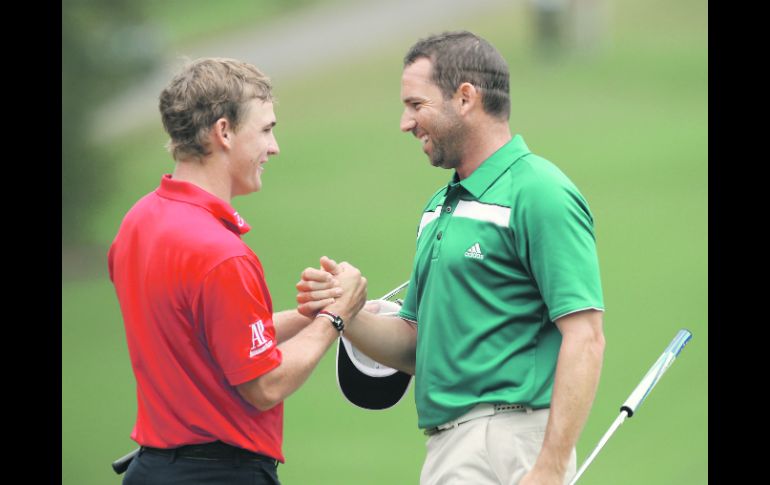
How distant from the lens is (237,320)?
8.66 ft

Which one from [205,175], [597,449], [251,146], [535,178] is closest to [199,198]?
[205,175]

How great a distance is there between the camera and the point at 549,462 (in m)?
2.62

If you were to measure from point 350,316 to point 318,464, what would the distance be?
5.12m

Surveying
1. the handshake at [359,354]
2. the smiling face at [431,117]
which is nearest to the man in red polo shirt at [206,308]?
the handshake at [359,354]

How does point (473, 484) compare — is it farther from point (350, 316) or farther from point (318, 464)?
point (318, 464)

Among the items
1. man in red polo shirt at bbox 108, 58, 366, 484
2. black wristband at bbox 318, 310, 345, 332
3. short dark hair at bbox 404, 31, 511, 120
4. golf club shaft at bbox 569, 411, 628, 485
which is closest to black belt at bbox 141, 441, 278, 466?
man in red polo shirt at bbox 108, 58, 366, 484

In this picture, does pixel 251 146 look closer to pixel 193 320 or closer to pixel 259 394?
pixel 193 320

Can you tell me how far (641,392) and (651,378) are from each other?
98 mm

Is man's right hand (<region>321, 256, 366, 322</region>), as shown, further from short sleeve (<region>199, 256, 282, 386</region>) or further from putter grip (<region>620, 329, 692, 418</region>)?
putter grip (<region>620, 329, 692, 418</region>)

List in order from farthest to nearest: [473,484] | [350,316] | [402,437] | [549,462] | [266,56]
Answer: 1. [266,56]
2. [402,437]
3. [350,316]
4. [473,484]
5. [549,462]

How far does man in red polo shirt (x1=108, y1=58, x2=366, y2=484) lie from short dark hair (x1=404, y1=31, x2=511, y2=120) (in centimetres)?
42

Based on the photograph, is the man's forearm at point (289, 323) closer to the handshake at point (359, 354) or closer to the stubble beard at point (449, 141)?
the handshake at point (359, 354)
